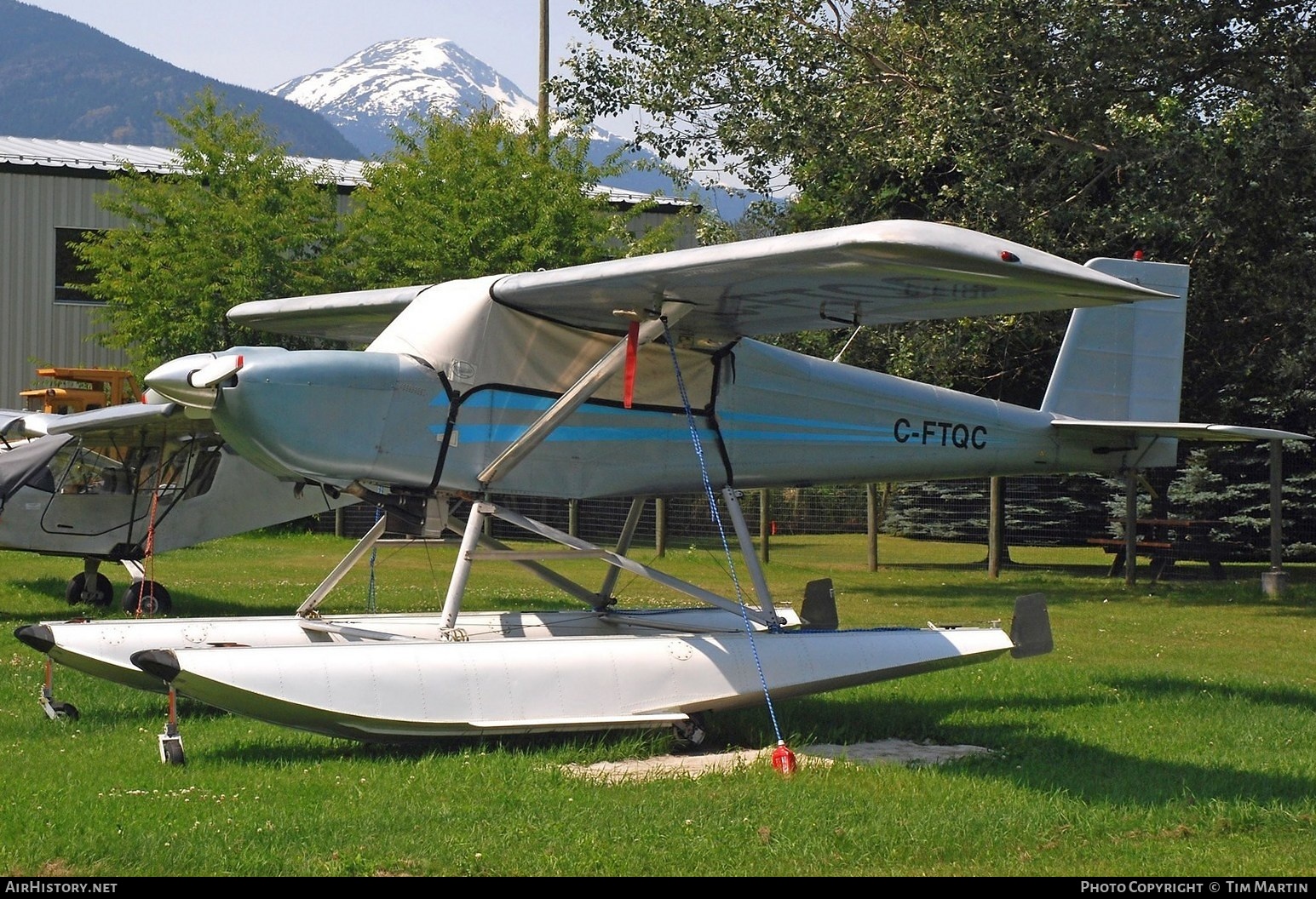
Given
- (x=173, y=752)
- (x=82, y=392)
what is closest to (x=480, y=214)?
(x=82, y=392)

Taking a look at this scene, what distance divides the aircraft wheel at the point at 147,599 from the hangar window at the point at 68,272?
68.8 feet

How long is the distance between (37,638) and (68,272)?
92.5ft

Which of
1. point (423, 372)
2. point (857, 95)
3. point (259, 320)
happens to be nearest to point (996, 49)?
point (857, 95)

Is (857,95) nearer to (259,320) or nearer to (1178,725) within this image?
(259,320)

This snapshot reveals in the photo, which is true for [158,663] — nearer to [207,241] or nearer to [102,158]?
[207,241]

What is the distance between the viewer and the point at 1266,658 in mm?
13219

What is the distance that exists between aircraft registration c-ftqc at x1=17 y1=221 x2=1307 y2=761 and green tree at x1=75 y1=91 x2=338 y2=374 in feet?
62.0

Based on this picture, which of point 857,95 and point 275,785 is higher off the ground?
point 857,95

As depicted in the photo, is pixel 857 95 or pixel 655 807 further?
pixel 857 95

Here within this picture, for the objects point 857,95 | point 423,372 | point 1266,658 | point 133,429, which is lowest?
point 1266,658

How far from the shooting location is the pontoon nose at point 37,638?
8797mm

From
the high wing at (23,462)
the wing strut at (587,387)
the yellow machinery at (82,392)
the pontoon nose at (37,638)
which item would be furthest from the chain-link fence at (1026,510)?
the pontoon nose at (37,638)

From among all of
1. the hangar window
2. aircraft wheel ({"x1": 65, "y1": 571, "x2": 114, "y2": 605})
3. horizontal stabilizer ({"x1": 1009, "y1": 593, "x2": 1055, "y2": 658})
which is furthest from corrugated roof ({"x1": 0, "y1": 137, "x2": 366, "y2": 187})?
horizontal stabilizer ({"x1": 1009, "y1": 593, "x2": 1055, "y2": 658})

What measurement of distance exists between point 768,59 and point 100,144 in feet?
89.5
